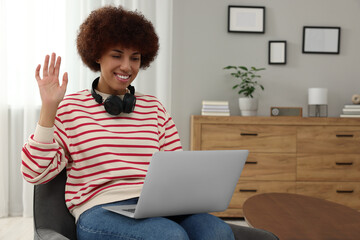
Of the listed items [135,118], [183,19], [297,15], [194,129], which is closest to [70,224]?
[135,118]

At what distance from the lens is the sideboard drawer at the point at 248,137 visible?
3062mm

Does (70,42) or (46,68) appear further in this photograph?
(70,42)

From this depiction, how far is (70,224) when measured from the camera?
1.25 metres

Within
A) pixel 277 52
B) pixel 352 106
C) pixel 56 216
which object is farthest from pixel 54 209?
pixel 352 106

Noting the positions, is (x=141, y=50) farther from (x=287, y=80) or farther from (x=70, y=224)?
(x=287, y=80)

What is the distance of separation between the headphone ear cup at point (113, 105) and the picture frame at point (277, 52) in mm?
2444

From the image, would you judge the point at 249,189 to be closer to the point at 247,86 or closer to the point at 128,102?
the point at 247,86

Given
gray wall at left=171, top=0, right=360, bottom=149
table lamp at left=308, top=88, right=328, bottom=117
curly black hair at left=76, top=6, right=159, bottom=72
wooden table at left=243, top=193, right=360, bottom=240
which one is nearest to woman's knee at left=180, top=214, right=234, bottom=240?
wooden table at left=243, top=193, right=360, bottom=240

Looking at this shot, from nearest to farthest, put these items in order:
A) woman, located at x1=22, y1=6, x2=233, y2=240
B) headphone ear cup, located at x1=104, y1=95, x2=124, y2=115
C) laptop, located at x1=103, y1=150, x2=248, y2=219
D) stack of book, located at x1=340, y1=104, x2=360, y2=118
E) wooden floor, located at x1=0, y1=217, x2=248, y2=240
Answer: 1. laptop, located at x1=103, y1=150, x2=248, y2=219
2. woman, located at x1=22, y1=6, x2=233, y2=240
3. headphone ear cup, located at x1=104, y1=95, x2=124, y2=115
4. wooden floor, located at x1=0, y1=217, x2=248, y2=240
5. stack of book, located at x1=340, y1=104, x2=360, y2=118

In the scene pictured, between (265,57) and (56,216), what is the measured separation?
2721 mm

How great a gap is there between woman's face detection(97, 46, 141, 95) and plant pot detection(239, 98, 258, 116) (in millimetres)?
1962

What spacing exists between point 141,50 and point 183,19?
6.92 ft

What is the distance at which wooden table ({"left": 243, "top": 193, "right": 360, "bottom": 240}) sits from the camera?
1.39 meters

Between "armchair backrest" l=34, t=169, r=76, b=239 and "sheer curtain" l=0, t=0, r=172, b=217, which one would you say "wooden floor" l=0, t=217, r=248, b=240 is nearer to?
"sheer curtain" l=0, t=0, r=172, b=217
